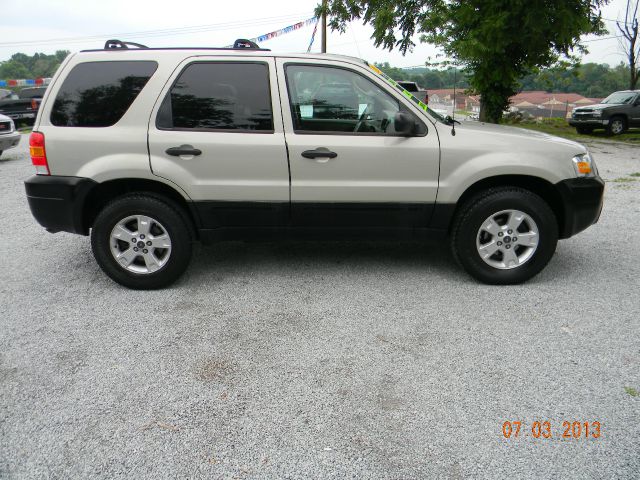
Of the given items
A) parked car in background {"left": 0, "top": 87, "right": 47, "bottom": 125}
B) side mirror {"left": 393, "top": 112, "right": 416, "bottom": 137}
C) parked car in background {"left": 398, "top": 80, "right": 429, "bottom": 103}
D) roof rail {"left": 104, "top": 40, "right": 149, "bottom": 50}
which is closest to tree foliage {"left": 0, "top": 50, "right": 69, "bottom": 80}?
parked car in background {"left": 0, "top": 87, "right": 47, "bottom": 125}

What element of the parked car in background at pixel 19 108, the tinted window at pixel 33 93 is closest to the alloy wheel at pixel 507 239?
the parked car in background at pixel 19 108

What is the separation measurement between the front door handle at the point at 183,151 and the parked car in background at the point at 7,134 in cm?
843

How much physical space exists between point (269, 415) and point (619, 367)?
2.01 metres

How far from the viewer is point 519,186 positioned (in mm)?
3949

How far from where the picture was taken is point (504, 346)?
305cm

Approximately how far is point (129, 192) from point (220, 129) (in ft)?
2.89

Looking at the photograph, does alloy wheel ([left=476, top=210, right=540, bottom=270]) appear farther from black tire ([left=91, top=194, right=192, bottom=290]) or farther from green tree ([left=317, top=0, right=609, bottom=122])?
green tree ([left=317, top=0, right=609, bottom=122])

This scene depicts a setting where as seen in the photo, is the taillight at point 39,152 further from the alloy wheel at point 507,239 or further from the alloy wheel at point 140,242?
the alloy wheel at point 507,239

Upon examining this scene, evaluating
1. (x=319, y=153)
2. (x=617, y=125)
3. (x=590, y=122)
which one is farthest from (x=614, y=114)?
(x=319, y=153)

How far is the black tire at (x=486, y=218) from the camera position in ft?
12.5

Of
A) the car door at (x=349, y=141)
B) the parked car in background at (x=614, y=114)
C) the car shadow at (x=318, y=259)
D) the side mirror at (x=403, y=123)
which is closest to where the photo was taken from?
the side mirror at (x=403, y=123)

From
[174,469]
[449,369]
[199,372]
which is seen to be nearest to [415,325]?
[449,369]

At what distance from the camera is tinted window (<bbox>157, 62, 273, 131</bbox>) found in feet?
12.1

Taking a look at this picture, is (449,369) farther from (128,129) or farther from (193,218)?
(128,129)
